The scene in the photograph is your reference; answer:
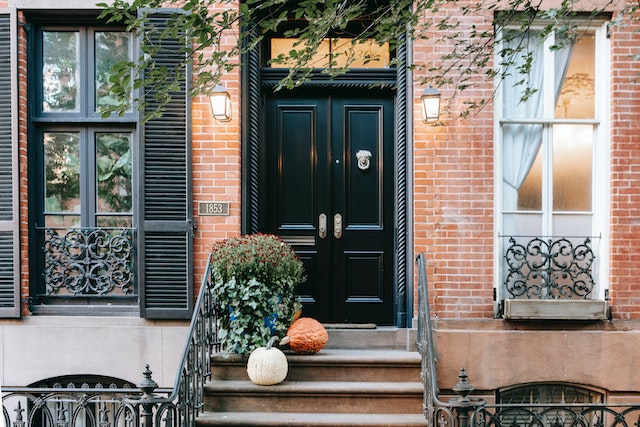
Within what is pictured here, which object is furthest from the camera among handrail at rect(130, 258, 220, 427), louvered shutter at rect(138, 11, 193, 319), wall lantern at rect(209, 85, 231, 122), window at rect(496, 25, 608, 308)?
window at rect(496, 25, 608, 308)

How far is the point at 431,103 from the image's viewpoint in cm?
618

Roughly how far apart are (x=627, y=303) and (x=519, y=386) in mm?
1471

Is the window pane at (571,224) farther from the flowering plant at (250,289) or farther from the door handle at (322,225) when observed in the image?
the flowering plant at (250,289)

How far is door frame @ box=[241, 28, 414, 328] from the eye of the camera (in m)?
6.50

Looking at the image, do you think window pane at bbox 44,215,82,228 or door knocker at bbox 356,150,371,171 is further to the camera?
door knocker at bbox 356,150,371,171

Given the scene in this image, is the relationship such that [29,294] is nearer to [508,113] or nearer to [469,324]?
[469,324]

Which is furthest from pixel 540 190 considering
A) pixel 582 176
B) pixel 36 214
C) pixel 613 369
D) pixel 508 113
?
pixel 36 214

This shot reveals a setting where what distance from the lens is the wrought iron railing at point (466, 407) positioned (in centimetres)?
452

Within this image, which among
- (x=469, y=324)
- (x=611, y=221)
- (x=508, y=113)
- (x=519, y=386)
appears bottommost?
(x=519, y=386)

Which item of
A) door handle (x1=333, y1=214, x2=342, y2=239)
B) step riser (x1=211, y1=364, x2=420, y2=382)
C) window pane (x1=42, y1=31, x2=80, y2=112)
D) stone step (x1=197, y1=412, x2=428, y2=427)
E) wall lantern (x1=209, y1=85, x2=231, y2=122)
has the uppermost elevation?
window pane (x1=42, y1=31, x2=80, y2=112)

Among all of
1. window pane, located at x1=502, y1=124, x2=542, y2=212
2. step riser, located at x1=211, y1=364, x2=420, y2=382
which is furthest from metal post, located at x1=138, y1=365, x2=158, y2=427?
window pane, located at x1=502, y1=124, x2=542, y2=212

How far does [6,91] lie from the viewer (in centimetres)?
632

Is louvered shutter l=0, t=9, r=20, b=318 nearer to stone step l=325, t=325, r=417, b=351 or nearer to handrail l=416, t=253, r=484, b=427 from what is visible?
stone step l=325, t=325, r=417, b=351

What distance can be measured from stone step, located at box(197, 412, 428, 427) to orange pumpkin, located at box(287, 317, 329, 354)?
25.6 inches
